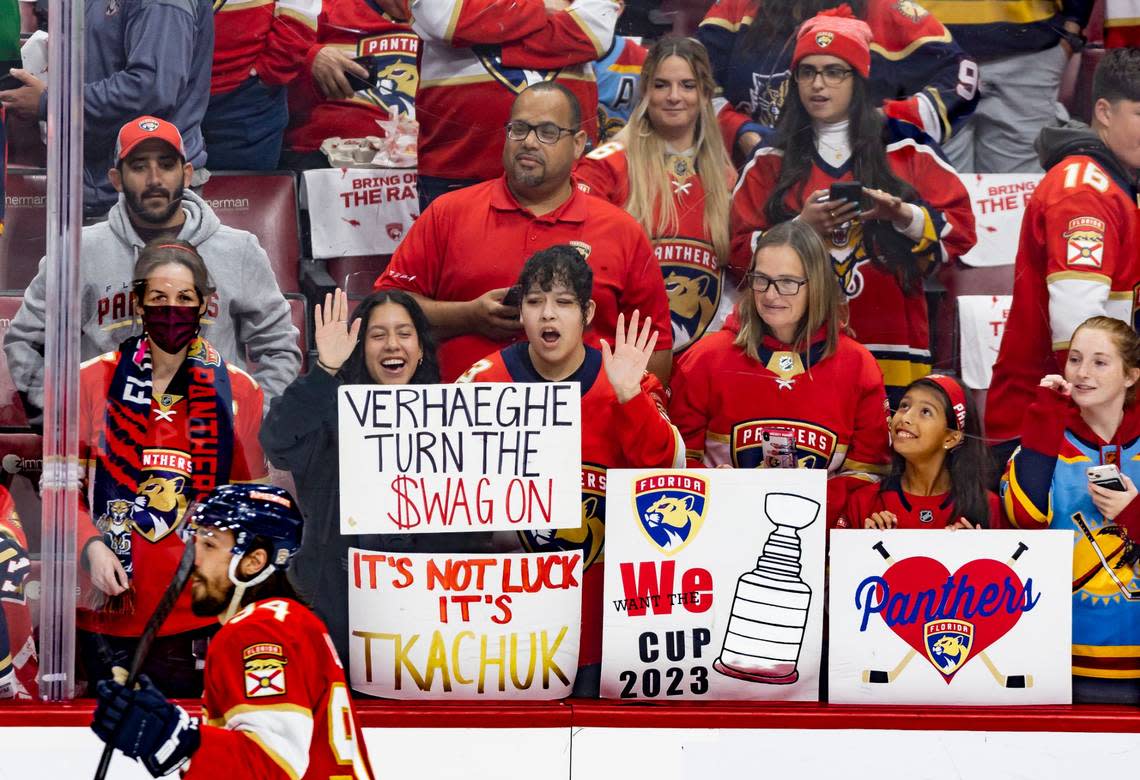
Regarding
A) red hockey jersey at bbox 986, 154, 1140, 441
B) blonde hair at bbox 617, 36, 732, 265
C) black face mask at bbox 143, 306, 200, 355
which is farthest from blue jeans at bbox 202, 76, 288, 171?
red hockey jersey at bbox 986, 154, 1140, 441

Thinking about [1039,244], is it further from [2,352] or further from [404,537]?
[2,352]

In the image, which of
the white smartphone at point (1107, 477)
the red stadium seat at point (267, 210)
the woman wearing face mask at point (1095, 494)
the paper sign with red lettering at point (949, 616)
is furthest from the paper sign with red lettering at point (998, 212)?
the red stadium seat at point (267, 210)

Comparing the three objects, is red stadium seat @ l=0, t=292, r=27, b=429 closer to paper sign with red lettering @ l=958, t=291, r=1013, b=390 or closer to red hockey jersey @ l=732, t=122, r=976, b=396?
red hockey jersey @ l=732, t=122, r=976, b=396

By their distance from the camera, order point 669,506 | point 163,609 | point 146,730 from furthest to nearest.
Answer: point 669,506
point 163,609
point 146,730

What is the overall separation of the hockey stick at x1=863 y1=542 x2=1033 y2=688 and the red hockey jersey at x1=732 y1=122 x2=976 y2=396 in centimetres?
44

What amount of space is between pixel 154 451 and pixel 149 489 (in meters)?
0.10

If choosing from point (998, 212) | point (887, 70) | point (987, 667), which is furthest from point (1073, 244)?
point (987, 667)

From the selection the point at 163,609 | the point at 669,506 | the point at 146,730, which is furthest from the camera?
the point at 669,506

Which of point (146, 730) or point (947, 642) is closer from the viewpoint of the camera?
point (146, 730)

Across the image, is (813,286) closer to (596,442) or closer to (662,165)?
(662,165)

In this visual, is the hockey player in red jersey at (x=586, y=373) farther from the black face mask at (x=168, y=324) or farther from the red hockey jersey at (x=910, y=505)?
the black face mask at (x=168, y=324)

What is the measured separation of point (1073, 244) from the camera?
11.6 feet

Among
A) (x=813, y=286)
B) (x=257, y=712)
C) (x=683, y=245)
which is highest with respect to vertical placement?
(x=683, y=245)

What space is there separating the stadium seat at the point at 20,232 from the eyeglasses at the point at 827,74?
1997 mm
